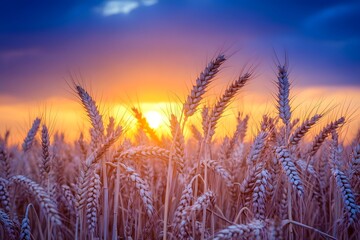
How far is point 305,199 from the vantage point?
3.68 m

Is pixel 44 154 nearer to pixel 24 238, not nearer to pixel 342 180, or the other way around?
pixel 24 238

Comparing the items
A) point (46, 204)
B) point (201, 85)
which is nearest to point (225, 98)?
point (201, 85)

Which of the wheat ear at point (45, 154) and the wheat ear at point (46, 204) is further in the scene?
the wheat ear at point (45, 154)

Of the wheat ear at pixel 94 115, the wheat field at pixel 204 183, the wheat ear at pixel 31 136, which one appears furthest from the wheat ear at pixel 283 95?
the wheat ear at pixel 31 136

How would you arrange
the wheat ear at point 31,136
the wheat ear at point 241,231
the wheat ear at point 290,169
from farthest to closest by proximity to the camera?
the wheat ear at point 31,136
the wheat ear at point 290,169
the wheat ear at point 241,231

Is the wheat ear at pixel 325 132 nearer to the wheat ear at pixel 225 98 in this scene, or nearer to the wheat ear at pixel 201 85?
the wheat ear at pixel 225 98

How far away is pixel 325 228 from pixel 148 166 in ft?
6.60

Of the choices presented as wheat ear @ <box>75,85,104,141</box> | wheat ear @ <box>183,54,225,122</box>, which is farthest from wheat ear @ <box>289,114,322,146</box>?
wheat ear @ <box>75,85,104,141</box>

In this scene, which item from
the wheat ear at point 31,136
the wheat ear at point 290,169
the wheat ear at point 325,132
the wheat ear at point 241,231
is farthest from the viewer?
the wheat ear at point 31,136

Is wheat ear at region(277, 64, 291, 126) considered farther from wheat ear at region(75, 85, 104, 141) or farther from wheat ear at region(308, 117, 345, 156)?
wheat ear at region(75, 85, 104, 141)

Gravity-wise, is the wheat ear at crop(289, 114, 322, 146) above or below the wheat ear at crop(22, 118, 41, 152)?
below

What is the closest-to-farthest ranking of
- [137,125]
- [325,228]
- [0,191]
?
[0,191] → [325,228] → [137,125]

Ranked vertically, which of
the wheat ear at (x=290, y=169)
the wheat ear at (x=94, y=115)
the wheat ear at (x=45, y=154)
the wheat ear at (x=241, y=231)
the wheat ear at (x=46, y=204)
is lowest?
the wheat ear at (x=241, y=231)

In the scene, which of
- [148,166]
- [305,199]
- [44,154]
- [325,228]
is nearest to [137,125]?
[148,166]
